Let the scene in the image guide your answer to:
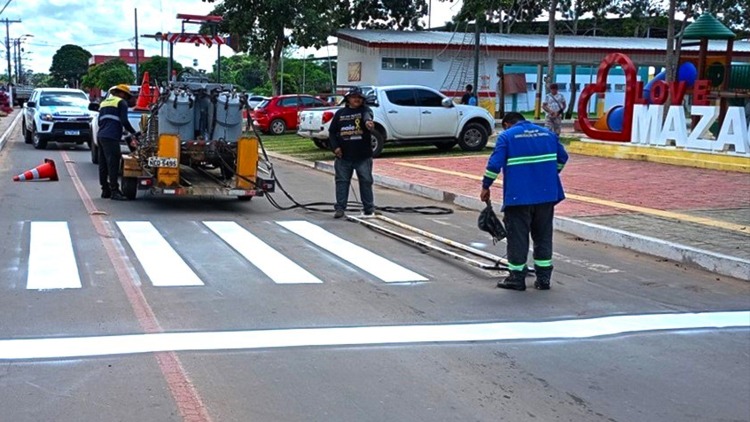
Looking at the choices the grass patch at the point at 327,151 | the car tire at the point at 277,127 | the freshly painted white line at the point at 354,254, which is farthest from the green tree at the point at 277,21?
the freshly painted white line at the point at 354,254

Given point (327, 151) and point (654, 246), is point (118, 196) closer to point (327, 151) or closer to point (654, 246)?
point (654, 246)

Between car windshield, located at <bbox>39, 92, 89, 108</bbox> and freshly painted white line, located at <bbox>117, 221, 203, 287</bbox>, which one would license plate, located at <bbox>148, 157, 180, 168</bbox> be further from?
car windshield, located at <bbox>39, 92, 89, 108</bbox>

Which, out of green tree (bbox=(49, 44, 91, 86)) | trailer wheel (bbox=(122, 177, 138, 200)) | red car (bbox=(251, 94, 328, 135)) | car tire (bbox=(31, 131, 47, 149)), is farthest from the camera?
green tree (bbox=(49, 44, 91, 86))

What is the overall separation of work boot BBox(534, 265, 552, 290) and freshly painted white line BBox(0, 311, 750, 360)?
1.13m

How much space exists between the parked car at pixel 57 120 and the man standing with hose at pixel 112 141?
32.2 ft

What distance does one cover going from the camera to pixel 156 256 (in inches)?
359

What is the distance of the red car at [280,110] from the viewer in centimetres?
3312

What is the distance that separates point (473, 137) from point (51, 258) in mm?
15849

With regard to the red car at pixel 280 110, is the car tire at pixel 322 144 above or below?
below

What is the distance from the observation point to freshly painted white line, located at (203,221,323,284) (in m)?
8.30

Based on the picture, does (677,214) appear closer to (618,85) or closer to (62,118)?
(62,118)

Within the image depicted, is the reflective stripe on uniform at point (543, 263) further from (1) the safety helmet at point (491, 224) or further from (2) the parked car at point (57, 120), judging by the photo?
(2) the parked car at point (57, 120)

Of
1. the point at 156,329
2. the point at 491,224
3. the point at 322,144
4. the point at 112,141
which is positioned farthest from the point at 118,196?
the point at 322,144

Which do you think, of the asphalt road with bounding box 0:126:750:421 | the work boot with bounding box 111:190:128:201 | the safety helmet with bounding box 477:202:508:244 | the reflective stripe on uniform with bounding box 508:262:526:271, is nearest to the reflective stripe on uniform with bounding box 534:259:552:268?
the reflective stripe on uniform with bounding box 508:262:526:271
